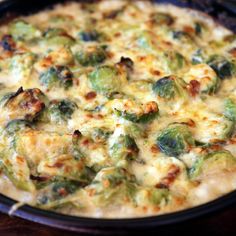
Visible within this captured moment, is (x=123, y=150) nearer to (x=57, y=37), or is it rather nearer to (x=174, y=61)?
(x=174, y=61)

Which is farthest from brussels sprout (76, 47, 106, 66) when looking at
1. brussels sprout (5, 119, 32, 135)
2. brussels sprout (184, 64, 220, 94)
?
brussels sprout (5, 119, 32, 135)

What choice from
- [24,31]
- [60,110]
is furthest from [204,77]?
[24,31]

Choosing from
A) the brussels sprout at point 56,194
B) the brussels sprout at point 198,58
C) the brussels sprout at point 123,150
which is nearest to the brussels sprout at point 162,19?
the brussels sprout at point 198,58

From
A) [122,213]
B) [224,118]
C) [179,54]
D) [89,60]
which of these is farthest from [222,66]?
[122,213]

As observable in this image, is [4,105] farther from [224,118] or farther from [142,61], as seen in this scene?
[224,118]

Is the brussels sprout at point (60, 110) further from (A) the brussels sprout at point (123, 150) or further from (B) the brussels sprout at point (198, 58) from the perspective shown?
(B) the brussels sprout at point (198, 58)

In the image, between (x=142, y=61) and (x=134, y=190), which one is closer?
(x=134, y=190)
